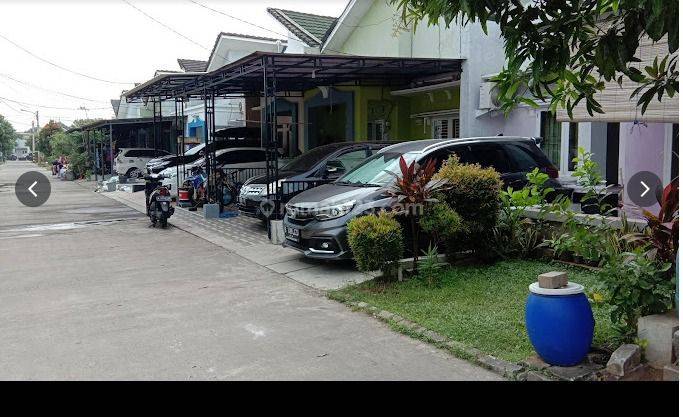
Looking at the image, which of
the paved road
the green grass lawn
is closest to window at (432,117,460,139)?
the paved road

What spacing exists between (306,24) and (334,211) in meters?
13.4

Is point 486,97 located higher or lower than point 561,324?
higher

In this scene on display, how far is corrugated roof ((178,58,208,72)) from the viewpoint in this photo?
3067 centimetres

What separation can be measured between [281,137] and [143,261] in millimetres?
13505

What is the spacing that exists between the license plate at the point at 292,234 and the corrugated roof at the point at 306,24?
10.7 meters

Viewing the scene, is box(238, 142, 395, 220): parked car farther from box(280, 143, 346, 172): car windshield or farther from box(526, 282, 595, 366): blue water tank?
box(526, 282, 595, 366): blue water tank

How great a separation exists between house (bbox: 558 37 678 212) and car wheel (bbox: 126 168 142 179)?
751 inches

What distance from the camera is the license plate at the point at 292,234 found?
27.0ft

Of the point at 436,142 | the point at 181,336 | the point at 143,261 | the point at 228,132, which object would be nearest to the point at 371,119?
the point at 228,132

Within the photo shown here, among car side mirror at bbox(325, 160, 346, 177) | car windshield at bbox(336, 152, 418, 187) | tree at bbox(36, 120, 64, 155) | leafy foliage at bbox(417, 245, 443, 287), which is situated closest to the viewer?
leafy foliage at bbox(417, 245, 443, 287)

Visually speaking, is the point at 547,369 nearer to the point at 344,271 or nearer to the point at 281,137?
the point at 344,271

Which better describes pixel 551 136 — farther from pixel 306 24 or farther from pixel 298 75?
pixel 306 24

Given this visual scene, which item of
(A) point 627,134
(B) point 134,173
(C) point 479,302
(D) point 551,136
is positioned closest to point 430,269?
(C) point 479,302

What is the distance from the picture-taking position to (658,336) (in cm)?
410
